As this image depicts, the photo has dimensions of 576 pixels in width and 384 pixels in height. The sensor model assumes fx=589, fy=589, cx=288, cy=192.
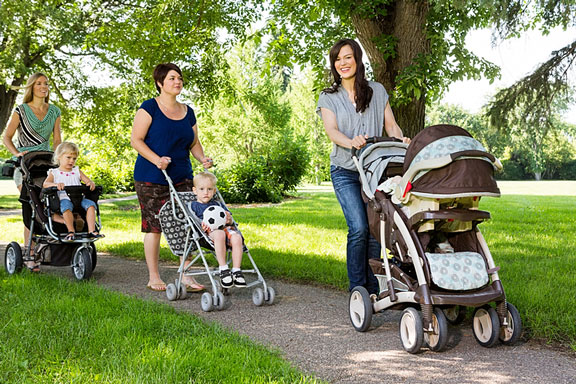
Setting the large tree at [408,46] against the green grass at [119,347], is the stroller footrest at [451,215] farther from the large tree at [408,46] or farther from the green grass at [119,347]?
the large tree at [408,46]

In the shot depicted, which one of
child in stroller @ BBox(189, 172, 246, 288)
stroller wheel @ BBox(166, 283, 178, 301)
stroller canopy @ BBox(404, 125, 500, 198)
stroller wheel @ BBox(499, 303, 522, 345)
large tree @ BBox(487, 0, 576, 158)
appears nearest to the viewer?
stroller canopy @ BBox(404, 125, 500, 198)

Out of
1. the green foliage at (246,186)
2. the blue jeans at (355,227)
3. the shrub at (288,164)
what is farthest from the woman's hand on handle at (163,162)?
the shrub at (288,164)

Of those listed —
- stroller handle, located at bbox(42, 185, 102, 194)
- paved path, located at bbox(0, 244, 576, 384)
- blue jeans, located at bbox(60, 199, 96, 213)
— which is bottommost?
paved path, located at bbox(0, 244, 576, 384)

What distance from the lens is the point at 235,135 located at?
104ft

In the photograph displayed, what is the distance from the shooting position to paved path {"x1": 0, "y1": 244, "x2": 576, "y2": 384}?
3.46m

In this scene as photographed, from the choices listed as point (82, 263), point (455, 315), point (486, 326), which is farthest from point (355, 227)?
point (82, 263)

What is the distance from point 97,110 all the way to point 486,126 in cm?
1293

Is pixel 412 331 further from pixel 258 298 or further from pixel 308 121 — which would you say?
pixel 308 121

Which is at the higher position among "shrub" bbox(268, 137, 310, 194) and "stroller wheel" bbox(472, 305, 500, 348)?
"shrub" bbox(268, 137, 310, 194)

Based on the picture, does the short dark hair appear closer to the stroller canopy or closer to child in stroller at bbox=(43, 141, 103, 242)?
child in stroller at bbox=(43, 141, 103, 242)

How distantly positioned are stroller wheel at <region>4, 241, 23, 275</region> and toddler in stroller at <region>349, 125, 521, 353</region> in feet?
13.4

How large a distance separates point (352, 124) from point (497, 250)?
4.02 meters

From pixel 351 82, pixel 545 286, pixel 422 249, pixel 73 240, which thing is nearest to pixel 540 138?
pixel 545 286

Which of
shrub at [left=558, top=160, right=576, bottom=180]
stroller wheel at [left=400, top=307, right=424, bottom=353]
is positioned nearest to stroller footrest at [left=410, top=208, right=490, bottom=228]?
stroller wheel at [left=400, top=307, right=424, bottom=353]
